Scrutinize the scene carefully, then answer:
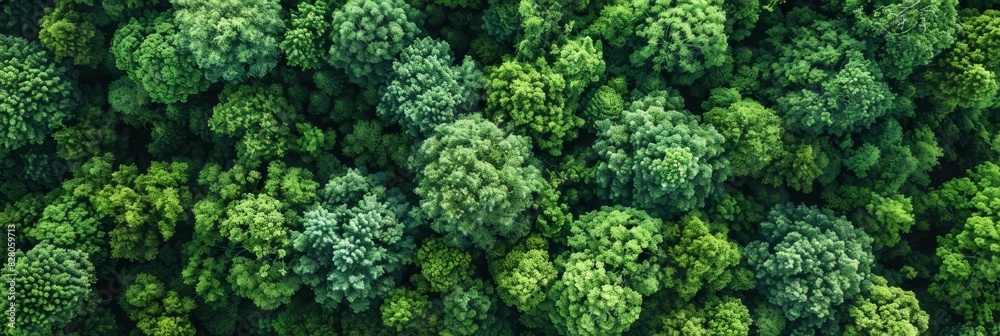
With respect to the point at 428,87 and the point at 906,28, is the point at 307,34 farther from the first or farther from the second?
the point at 906,28

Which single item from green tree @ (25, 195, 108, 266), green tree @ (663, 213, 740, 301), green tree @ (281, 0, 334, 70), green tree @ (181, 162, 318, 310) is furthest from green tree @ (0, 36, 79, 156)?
green tree @ (663, 213, 740, 301)

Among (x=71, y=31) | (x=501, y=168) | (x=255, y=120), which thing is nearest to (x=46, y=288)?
(x=255, y=120)

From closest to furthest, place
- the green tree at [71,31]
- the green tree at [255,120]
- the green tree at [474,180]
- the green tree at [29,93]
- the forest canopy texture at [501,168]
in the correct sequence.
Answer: the green tree at [474,180] → the forest canopy texture at [501,168] → the green tree at [29,93] → the green tree at [255,120] → the green tree at [71,31]

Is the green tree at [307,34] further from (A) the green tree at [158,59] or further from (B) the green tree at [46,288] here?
(B) the green tree at [46,288]

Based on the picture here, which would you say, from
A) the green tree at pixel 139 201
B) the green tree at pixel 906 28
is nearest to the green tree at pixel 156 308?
the green tree at pixel 139 201

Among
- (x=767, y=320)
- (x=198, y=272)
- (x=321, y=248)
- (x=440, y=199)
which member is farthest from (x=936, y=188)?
(x=198, y=272)

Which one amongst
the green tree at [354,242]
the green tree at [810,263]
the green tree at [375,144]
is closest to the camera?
the green tree at [354,242]

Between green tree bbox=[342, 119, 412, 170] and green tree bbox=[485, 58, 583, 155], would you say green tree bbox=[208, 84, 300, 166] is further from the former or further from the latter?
green tree bbox=[485, 58, 583, 155]
